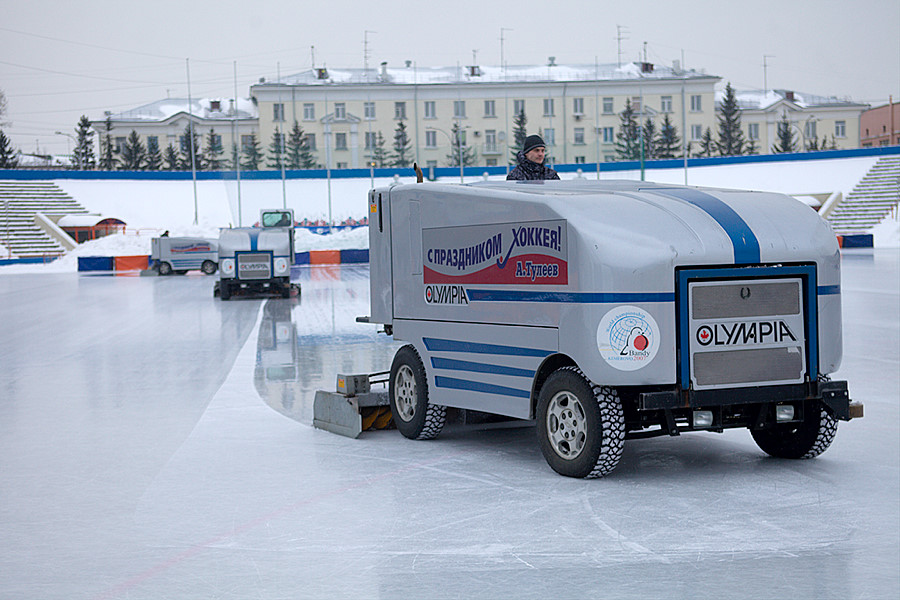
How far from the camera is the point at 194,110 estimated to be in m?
102

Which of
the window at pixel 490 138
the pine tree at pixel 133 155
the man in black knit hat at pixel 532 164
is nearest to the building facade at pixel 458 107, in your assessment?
the window at pixel 490 138

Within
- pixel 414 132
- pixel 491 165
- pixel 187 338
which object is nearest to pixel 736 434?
pixel 187 338

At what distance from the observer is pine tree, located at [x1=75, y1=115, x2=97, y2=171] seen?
9444 centimetres

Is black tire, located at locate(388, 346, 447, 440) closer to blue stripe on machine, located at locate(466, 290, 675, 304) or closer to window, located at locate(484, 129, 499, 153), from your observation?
blue stripe on machine, located at locate(466, 290, 675, 304)

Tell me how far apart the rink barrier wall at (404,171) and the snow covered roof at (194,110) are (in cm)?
1876

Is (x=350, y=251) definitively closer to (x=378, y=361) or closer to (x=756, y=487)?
(x=378, y=361)

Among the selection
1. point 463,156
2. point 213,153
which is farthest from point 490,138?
point 213,153

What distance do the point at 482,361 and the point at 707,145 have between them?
3527 inches

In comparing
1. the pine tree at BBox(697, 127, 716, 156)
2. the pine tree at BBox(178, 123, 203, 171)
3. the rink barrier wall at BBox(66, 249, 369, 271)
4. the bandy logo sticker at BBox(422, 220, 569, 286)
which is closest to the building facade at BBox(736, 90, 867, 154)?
the pine tree at BBox(697, 127, 716, 156)

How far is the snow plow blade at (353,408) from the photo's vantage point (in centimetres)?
817

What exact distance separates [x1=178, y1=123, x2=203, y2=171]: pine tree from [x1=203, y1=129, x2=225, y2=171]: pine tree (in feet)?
1.93

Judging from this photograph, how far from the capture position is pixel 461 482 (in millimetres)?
6508

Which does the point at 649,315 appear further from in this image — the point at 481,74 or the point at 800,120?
the point at 800,120

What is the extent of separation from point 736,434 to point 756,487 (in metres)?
1.88
